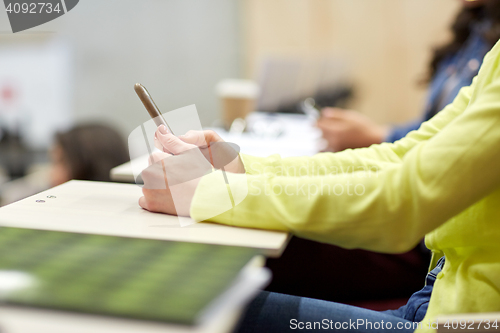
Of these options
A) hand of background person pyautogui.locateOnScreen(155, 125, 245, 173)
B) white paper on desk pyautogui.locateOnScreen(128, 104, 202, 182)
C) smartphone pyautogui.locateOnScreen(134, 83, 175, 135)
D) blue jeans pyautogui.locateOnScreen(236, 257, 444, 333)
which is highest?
smartphone pyautogui.locateOnScreen(134, 83, 175, 135)

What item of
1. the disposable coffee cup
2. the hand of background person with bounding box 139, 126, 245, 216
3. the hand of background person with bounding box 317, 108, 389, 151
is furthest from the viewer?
the disposable coffee cup

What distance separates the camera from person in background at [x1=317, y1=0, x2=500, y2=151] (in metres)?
1.26

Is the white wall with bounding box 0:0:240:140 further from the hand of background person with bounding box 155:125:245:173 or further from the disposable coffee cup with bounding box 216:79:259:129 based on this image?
the hand of background person with bounding box 155:125:245:173

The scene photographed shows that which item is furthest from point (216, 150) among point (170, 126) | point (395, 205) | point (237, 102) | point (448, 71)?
point (237, 102)

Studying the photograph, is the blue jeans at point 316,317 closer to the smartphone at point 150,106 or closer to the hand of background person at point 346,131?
the smartphone at point 150,106

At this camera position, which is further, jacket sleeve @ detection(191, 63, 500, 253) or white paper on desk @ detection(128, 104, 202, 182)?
white paper on desk @ detection(128, 104, 202, 182)

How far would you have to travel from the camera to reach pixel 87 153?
1.60m

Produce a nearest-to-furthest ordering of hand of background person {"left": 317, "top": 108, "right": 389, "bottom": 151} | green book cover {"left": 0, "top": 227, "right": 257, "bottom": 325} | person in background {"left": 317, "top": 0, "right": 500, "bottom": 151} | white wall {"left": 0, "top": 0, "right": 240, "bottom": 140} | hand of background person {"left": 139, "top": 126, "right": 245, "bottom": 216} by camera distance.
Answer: green book cover {"left": 0, "top": 227, "right": 257, "bottom": 325}
hand of background person {"left": 139, "top": 126, "right": 245, "bottom": 216}
person in background {"left": 317, "top": 0, "right": 500, "bottom": 151}
hand of background person {"left": 317, "top": 108, "right": 389, "bottom": 151}
white wall {"left": 0, "top": 0, "right": 240, "bottom": 140}

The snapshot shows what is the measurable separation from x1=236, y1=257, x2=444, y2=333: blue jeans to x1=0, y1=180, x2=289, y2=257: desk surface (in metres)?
0.16

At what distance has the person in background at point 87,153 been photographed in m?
1.58

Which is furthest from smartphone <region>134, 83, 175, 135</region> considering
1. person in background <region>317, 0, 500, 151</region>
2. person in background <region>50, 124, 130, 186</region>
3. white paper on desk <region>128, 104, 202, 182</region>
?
person in background <region>50, 124, 130, 186</region>

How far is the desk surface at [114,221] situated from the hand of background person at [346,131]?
2.70 ft

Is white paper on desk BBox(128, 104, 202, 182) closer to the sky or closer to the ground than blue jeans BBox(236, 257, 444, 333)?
closer to the sky

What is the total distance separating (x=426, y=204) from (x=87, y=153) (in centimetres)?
135
